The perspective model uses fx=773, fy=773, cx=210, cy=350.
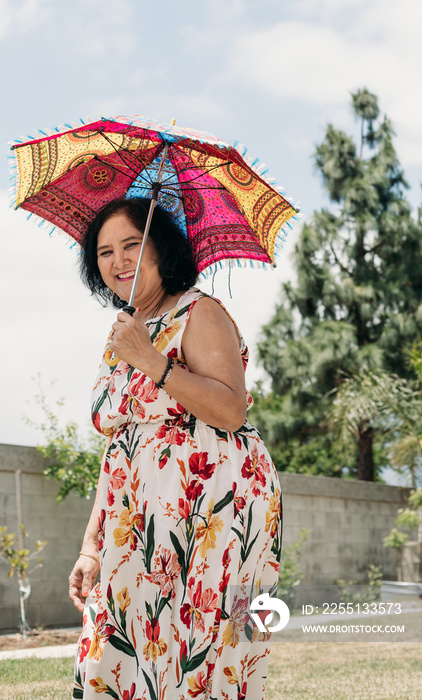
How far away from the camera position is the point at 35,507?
8.16 m

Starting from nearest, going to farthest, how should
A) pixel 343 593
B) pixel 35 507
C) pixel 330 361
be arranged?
1. pixel 35 507
2. pixel 343 593
3. pixel 330 361

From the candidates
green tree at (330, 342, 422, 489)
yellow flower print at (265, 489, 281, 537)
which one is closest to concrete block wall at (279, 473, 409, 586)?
green tree at (330, 342, 422, 489)

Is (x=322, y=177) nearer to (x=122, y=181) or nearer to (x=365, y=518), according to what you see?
(x=365, y=518)

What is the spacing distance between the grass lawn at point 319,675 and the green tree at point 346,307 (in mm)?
12226

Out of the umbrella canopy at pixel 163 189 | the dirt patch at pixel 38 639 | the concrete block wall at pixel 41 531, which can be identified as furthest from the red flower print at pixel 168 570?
the concrete block wall at pixel 41 531


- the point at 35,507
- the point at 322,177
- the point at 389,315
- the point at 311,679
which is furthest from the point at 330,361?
the point at 311,679

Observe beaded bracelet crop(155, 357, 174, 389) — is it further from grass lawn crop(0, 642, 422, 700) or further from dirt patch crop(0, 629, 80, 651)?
dirt patch crop(0, 629, 80, 651)

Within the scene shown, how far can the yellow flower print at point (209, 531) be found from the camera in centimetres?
216

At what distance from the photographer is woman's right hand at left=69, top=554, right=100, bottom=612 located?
2480 millimetres

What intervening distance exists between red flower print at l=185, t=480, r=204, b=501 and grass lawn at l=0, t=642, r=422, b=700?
2367mm

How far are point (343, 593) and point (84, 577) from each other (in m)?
9.75

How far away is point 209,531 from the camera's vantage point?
2.17 metres

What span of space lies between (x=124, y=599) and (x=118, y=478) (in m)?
0.35

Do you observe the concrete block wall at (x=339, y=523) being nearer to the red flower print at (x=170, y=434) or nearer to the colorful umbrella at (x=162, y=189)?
the colorful umbrella at (x=162, y=189)
